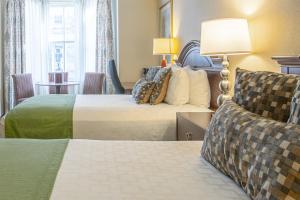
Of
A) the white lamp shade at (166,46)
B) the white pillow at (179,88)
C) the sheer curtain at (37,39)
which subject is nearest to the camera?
the white pillow at (179,88)

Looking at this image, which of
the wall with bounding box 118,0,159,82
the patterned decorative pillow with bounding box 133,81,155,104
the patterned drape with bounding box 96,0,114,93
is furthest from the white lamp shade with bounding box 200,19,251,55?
the patterned drape with bounding box 96,0,114,93

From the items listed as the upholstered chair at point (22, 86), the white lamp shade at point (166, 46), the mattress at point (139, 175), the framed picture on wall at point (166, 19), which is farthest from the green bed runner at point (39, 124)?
the upholstered chair at point (22, 86)

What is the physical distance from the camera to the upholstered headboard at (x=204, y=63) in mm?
3395

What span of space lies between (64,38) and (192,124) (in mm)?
4913

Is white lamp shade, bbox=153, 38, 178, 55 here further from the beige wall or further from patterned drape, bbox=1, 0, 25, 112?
patterned drape, bbox=1, 0, 25, 112

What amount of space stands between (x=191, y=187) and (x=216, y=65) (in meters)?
2.26

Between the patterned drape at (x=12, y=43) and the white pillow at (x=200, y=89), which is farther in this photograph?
the patterned drape at (x=12, y=43)

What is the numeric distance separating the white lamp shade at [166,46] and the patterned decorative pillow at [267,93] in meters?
3.31

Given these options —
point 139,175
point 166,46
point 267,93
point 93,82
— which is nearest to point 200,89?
point 166,46

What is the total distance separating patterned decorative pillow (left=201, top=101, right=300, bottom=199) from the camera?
3.24ft

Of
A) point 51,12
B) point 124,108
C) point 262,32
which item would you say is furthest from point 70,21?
point 262,32

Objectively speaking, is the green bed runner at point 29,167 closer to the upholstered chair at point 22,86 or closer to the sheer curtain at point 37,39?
the upholstered chair at point 22,86

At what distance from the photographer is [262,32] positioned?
2.52 m

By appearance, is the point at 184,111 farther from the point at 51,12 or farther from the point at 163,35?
the point at 51,12
